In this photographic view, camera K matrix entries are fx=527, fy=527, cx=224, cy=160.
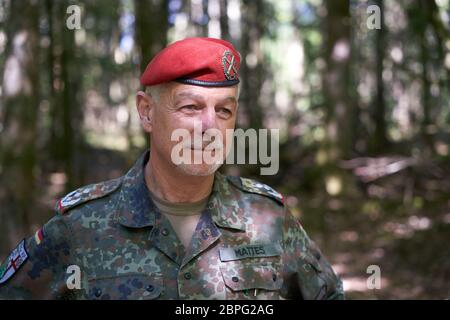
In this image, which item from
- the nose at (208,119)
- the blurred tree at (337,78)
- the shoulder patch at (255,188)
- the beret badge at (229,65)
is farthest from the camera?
the blurred tree at (337,78)

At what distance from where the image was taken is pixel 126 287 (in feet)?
7.08

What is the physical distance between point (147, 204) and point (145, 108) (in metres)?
0.43

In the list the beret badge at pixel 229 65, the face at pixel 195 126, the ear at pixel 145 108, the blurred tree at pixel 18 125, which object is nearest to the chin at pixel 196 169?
the face at pixel 195 126

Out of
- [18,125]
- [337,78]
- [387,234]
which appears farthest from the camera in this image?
[337,78]

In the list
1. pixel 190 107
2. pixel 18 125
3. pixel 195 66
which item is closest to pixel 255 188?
pixel 190 107

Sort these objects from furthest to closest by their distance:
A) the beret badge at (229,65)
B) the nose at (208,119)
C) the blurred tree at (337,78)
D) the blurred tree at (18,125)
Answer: the blurred tree at (337,78) → the blurred tree at (18,125) → the beret badge at (229,65) → the nose at (208,119)

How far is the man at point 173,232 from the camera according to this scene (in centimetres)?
216

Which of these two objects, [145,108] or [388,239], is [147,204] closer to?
[145,108]

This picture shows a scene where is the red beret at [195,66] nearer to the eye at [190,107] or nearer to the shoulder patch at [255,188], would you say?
the eye at [190,107]

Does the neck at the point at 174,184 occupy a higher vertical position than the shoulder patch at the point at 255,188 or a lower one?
higher

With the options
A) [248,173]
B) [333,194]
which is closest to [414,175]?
[333,194]

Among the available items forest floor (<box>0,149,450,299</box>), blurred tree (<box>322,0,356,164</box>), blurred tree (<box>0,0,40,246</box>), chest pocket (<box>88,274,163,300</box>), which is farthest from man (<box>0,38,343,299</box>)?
blurred tree (<box>322,0,356,164</box>)

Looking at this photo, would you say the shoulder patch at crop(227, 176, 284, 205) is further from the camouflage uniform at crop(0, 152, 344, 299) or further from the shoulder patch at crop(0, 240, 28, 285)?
the shoulder patch at crop(0, 240, 28, 285)

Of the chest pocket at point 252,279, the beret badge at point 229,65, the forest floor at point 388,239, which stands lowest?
the forest floor at point 388,239
